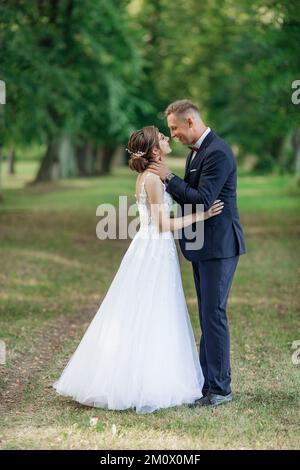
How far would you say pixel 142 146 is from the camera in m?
5.96

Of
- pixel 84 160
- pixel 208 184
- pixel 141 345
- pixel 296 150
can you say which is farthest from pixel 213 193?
pixel 84 160

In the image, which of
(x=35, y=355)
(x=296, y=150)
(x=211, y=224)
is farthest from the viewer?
(x=296, y=150)

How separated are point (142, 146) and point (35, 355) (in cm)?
293

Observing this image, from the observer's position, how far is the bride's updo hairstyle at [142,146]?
5.94 metres

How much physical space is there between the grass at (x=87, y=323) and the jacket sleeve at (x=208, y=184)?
158 cm

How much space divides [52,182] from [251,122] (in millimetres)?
10328

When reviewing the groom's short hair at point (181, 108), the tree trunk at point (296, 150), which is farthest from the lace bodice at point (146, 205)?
the tree trunk at point (296, 150)

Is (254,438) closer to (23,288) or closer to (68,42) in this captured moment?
(23,288)

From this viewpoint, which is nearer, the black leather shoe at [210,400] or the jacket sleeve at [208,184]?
the jacket sleeve at [208,184]

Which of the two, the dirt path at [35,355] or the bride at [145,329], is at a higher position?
the bride at [145,329]

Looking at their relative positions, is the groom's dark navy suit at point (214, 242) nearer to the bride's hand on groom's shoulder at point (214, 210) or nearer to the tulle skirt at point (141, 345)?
the bride's hand on groom's shoulder at point (214, 210)

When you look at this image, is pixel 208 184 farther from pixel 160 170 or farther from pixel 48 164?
pixel 48 164

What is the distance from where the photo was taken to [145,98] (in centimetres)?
4016
